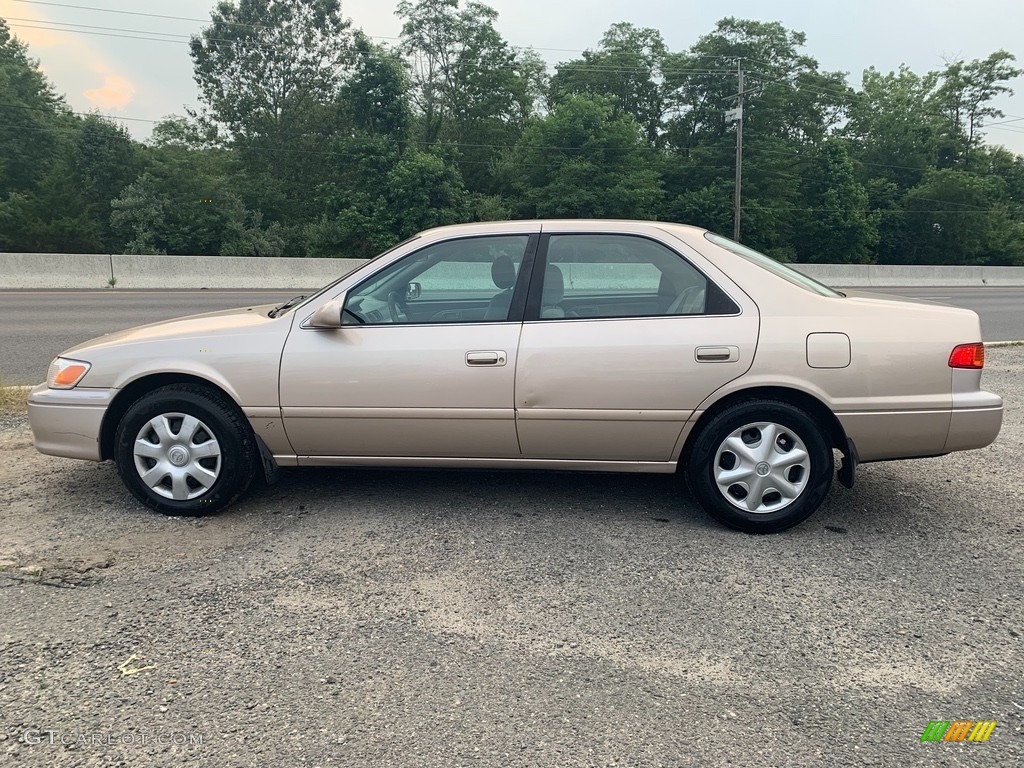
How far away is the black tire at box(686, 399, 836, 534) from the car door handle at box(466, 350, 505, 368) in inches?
42.2

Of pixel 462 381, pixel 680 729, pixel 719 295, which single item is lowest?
pixel 680 729

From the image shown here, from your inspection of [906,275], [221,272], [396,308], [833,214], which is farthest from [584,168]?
[396,308]

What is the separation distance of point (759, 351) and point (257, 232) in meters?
35.7

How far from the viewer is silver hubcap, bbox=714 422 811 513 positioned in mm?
3662

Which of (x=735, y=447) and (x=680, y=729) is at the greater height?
(x=735, y=447)

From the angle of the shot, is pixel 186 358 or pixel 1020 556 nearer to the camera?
pixel 1020 556

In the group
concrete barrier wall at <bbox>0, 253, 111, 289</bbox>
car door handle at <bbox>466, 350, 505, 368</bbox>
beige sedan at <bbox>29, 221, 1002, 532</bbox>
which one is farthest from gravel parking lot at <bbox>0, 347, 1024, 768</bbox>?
concrete barrier wall at <bbox>0, 253, 111, 289</bbox>

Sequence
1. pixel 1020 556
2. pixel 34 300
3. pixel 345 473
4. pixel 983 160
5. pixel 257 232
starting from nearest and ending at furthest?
pixel 1020 556 → pixel 345 473 → pixel 34 300 → pixel 257 232 → pixel 983 160

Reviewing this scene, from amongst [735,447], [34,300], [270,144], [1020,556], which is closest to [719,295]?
[735,447]

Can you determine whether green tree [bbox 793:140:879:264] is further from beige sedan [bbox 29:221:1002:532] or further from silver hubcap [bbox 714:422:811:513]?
silver hubcap [bbox 714:422:811:513]

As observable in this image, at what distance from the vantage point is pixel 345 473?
15.6 feet

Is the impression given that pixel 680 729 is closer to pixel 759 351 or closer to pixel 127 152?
pixel 759 351

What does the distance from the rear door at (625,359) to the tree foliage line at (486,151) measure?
105ft

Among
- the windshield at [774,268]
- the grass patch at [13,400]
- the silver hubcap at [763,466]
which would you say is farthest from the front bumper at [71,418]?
the windshield at [774,268]
